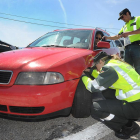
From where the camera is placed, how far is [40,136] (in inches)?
78.0

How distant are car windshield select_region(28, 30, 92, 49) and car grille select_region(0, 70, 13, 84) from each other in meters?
1.31

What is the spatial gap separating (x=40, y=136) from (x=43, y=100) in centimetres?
50

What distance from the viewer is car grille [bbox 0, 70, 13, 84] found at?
1.95 m

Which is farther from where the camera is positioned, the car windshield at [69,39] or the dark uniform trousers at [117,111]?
the car windshield at [69,39]

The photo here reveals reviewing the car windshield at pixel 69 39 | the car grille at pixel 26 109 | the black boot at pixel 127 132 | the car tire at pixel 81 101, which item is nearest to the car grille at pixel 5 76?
the car grille at pixel 26 109

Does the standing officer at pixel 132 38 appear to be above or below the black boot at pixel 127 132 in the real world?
above

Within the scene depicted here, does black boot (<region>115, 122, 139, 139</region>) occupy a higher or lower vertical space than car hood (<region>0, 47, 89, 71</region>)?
lower

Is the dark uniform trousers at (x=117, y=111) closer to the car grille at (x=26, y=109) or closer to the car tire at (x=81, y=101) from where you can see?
the car tire at (x=81, y=101)

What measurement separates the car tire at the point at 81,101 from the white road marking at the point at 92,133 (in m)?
0.22

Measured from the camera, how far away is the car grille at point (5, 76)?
6.39ft

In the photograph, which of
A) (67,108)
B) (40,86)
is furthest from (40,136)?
(40,86)

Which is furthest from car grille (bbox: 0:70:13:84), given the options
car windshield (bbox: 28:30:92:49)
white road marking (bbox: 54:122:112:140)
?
car windshield (bbox: 28:30:92:49)

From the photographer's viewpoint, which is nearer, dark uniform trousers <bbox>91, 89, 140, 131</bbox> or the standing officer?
dark uniform trousers <bbox>91, 89, 140, 131</bbox>

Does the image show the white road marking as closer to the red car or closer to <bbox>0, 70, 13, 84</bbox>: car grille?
the red car
